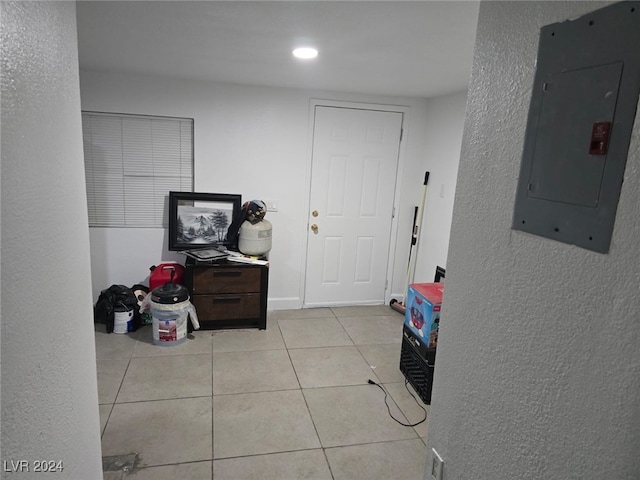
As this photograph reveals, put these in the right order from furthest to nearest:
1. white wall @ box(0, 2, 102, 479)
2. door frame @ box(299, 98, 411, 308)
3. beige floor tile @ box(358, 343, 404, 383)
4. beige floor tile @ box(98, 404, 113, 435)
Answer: door frame @ box(299, 98, 411, 308), beige floor tile @ box(358, 343, 404, 383), beige floor tile @ box(98, 404, 113, 435), white wall @ box(0, 2, 102, 479)

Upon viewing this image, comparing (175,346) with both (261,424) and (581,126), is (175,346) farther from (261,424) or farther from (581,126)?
(581,126)

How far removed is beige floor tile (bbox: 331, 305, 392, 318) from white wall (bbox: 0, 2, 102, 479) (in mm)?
3301

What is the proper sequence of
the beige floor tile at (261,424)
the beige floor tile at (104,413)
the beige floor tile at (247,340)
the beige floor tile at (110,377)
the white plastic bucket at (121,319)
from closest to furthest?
the beige floor tile at (261,424), the beige floor tile at (104,413), the beige floor tile at (110,377), the beige floor tile at (247,340), the white plastic bucket at (121,319)

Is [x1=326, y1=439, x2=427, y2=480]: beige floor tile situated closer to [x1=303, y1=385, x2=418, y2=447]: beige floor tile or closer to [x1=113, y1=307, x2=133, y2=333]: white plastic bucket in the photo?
[x1=303, y1=385, x2=418, y2=447]: beige floor tile

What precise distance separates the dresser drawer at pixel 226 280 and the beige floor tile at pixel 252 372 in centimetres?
61

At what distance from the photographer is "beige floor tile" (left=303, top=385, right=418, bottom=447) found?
8.09ft

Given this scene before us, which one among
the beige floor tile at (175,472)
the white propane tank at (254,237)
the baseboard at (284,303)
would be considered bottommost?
the beige floor tile at (175,472)

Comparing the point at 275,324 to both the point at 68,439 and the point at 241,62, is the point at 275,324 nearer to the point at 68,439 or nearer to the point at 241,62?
the point at 241,62

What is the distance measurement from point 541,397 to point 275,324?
3.42 meters

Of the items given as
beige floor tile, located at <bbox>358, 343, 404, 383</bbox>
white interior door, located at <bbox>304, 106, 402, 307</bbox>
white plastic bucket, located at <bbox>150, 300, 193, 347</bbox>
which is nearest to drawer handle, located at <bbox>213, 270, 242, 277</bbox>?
white plastic bucket, located at <bbox>150, 300, 193, 347</bbox>

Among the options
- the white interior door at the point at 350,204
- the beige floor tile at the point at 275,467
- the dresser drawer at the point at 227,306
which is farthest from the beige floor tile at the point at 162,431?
the white interior door at the point at 350,204

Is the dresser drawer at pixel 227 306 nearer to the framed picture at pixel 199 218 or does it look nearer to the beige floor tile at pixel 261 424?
the framed picture at pixel 199 218

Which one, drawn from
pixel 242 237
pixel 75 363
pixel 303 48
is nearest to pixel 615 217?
pixel 75 363

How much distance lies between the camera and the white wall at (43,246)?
2.34 feet
